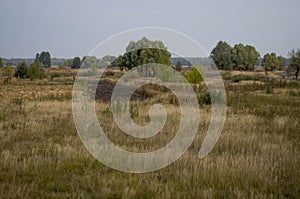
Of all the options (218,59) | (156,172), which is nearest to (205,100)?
(156,172)

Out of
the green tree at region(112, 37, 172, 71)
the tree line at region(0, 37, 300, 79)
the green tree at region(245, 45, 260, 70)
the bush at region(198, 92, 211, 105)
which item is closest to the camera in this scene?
the bush at region(198, 92, 211, 105)

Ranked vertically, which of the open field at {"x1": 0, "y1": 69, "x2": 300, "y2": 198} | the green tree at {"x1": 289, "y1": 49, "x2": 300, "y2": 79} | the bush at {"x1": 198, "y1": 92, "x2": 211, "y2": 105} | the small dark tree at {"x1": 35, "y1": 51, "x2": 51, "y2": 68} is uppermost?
the small dark tree at {"x1": 35, "y1": 51, "x2": 51, "y2": 68}

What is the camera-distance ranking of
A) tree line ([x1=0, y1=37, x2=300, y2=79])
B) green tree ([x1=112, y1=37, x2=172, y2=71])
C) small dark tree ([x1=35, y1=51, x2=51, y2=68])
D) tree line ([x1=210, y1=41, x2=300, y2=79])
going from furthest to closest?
small dark tree ([x1=35, y1=51, x2=51, y2=68]) < tree line ([x1=210, y1=41, x2=300, y2=79]) < tree line ([x1=0, y1=37, x2=300, y2=79]) < green tree ([x1=112, y1=37, x2=172, y2=71])

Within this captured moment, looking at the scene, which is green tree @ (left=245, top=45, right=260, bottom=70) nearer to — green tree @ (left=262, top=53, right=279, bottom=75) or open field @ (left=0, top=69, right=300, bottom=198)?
green tree @ (left=262, top=53, right=279, bottom=75)

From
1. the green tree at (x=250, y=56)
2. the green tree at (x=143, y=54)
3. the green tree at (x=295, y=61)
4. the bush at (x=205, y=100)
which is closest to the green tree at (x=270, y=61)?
the green tree at (x=250, y=56)

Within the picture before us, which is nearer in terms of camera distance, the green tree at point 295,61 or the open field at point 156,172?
the open field at point 156,172

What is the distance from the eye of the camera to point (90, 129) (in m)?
8.85

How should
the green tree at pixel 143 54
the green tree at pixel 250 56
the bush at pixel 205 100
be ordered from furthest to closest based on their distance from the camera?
1. the green tree at pixel 250 56
2. the green tree at pixel 143 54
3. the bush at pixel 205 100

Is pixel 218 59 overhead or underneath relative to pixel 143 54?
overhead

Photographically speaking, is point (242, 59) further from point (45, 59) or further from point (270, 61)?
point (45, 59)

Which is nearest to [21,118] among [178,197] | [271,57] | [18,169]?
[18,169]

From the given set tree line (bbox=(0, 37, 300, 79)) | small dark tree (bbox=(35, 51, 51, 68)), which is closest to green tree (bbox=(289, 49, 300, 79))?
tree line (bbox=(0, 37, 300, 79))

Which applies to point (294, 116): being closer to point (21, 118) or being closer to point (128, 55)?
point (21, 118)

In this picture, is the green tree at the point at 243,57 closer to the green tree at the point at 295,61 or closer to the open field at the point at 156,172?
the green tree at the point at 295,61
